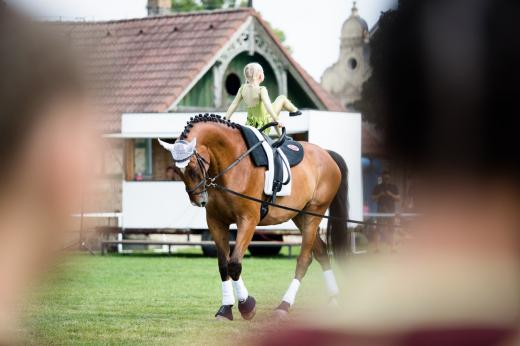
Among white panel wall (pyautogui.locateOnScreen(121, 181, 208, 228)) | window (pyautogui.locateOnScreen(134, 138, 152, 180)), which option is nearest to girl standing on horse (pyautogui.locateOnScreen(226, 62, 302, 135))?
white panel wall (pyautogui.locateOnScreen(121, 181, 208, 228))

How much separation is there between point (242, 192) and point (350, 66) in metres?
7.22

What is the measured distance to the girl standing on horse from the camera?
26.1 ft

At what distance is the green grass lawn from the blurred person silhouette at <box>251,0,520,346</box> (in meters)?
0.18

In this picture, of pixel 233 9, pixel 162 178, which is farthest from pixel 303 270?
pixel 233 9

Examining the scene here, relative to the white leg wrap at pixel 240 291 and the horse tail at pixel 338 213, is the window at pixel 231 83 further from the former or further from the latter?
the white leg wrap at pixel 240 291

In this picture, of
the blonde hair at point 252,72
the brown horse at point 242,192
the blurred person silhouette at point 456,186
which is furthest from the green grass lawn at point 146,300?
the blonde hair at point 252,72

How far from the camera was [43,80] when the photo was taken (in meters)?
0.55

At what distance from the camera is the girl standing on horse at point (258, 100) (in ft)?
26.1

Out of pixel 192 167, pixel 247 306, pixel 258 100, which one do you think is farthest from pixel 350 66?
pixel 258 100

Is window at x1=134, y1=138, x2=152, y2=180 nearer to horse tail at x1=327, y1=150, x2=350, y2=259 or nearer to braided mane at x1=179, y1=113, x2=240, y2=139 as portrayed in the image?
horse tail at x1=327, y1=150, x2=350, y2=259

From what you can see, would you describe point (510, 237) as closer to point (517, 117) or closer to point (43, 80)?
point (517, 117)

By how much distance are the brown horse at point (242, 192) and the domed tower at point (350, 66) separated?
5868 millimetres

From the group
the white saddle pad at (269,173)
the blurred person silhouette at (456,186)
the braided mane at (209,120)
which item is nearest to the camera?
the blurred person silhouette at (456,186)

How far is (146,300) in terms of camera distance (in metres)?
9.83
